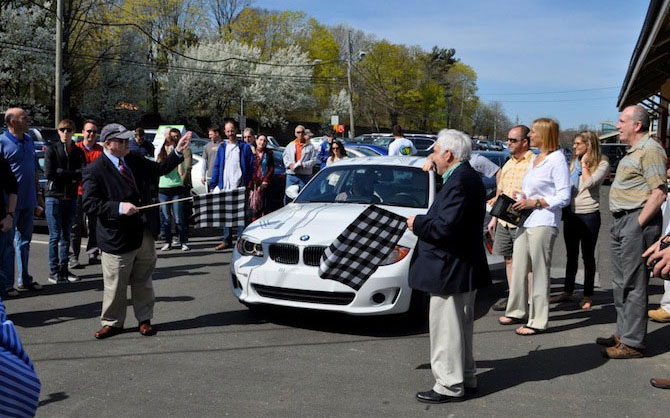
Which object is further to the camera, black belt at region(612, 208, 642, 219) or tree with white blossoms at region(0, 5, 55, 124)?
tree with white blossoms at region(0, 5, 55, 124)

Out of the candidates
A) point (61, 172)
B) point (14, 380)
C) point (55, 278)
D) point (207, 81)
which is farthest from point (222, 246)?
point (207, 81)

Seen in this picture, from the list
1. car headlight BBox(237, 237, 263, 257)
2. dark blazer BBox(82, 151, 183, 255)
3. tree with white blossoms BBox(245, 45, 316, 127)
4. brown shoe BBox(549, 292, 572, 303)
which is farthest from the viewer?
tree with white blossoms BBox(245, 45, 316, 127)

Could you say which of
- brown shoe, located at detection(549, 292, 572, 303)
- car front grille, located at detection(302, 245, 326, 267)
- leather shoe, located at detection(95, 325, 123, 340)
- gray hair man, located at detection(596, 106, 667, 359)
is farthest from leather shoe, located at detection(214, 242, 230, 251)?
gray hair man, located at detection(596, 106, 667, 359)

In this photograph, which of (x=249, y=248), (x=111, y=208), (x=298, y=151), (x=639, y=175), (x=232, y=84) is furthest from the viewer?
(x=232, y=84)

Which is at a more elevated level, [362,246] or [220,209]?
[220,209]

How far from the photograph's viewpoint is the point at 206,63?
182 ft

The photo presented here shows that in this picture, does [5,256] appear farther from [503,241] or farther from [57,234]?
[503,241]

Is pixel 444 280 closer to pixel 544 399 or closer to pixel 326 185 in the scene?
pixel 544 399

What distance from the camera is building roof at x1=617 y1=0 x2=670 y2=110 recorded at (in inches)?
416

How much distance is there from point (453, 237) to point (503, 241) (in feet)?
9.06

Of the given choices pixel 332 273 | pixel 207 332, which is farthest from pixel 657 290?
pixel 207 332

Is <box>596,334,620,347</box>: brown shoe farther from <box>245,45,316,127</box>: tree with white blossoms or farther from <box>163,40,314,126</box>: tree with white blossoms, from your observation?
<box>245,45,316,127</box>: tree with white blossoms

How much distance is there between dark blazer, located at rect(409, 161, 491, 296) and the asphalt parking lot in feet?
2.79

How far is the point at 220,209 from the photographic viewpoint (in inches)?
271
